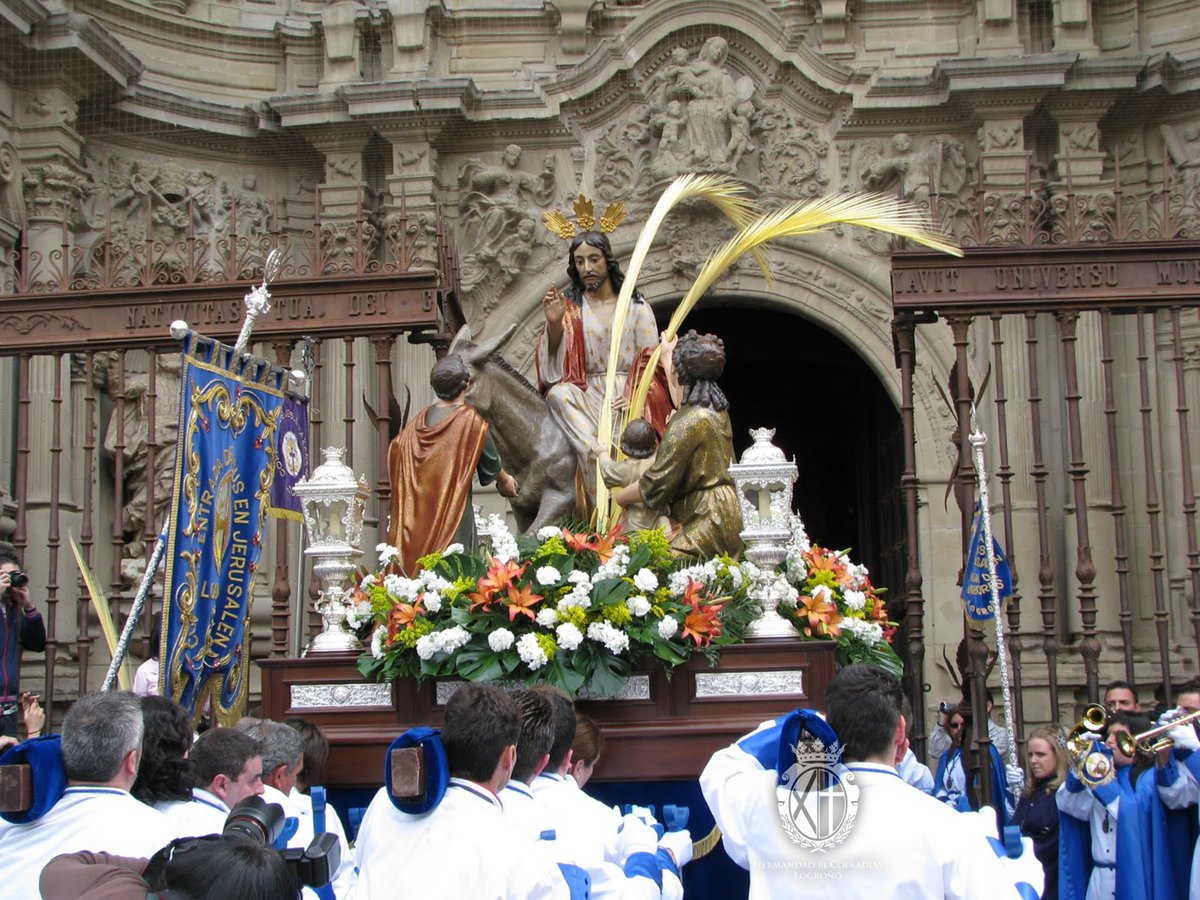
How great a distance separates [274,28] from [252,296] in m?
6.94

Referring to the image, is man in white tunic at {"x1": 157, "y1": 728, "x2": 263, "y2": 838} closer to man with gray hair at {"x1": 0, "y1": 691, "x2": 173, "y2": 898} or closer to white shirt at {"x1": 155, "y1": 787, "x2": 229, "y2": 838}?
white shirt at {"x1": 155, "y1": 787, "x2": 229, "y2": 838}

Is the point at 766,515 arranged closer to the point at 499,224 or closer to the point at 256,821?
the point at 256,821

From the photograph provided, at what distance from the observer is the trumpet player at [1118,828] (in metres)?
5.78

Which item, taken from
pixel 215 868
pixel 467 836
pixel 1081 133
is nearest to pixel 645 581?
pixel 467 836

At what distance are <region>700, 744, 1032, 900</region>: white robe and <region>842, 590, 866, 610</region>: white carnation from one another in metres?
3.08

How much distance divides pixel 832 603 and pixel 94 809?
383 centimetres

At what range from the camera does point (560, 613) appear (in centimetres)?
586

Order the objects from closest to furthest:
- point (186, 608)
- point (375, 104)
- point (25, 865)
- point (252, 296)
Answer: point (25, 865) < point (186, 608) < point (252, 296) < point (375, 104)

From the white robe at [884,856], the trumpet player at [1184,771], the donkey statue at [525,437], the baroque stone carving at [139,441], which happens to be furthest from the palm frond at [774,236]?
the baroque stone carving at [139,441]

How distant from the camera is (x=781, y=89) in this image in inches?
502

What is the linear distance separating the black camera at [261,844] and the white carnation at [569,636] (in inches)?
110

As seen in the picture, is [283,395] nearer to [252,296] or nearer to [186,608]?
[252,296]

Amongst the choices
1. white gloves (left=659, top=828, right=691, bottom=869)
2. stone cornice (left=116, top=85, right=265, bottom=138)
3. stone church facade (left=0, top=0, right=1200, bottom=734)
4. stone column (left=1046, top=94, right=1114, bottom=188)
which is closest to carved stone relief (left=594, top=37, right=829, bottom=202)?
stone church facade (left=0, top=0, right=1200, bottom=734)

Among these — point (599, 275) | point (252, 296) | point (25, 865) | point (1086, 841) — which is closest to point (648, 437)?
point (599, 275)
